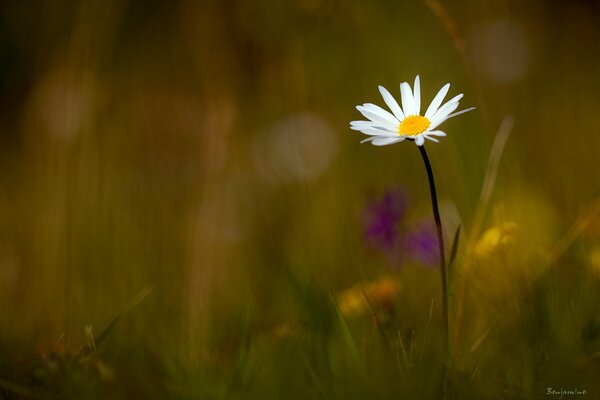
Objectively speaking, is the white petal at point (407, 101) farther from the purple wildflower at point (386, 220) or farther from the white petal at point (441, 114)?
the purple wildflower at point (386, 220)

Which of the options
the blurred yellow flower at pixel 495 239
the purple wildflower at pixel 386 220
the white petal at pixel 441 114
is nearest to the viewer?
the white petal at pixel 441 114

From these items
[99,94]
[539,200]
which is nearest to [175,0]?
[99,94]

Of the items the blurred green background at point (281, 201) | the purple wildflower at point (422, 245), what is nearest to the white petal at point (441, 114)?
the blurred green background at point (281, 201)

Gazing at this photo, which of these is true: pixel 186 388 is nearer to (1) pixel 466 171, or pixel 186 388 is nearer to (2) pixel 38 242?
(1) pixel 466 171

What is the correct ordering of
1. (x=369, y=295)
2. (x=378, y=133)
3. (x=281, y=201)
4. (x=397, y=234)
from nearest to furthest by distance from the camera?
1. (x=378, y=133)
2. (x=369, y=295)
3. (x=397, y=234)
4. (x=281, y=201)

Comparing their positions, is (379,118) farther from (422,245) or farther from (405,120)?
(422,245)

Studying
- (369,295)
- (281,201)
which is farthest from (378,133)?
(281,201)

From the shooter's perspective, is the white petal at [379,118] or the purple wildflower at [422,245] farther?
the purple wildflower at [422,245]
